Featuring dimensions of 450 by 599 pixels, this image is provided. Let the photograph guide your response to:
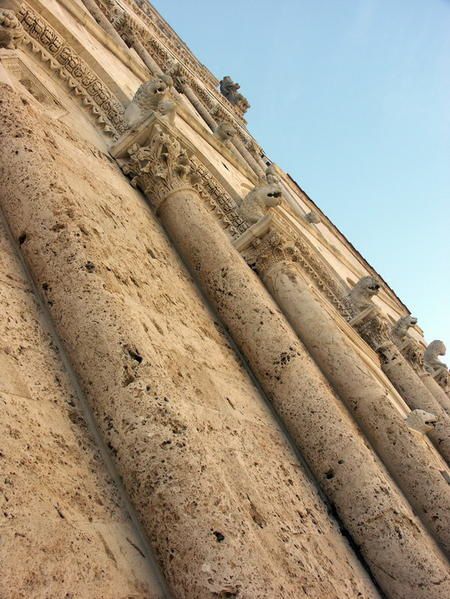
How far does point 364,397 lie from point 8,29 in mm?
4132

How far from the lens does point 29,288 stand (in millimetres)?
2646

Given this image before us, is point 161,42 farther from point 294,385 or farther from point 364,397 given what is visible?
point 294,385

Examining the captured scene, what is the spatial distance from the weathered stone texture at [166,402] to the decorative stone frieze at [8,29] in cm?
96

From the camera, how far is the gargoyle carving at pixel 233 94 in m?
18.1

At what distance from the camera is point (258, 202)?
6.02m

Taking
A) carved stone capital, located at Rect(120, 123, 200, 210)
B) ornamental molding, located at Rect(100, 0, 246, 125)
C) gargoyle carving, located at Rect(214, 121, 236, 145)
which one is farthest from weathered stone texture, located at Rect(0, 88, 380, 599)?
ornamental molding, located at Rect(100, 0, 246, 125)

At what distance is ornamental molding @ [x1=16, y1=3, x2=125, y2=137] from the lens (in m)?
4.72

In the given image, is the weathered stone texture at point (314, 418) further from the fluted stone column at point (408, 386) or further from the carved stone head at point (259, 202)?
the fluted stone column at point (408, 386)

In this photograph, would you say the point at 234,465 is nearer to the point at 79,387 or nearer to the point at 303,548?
the point at 303,548

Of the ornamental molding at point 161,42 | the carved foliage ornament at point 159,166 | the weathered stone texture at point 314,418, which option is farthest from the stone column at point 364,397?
the ornamental molding at point 161,42

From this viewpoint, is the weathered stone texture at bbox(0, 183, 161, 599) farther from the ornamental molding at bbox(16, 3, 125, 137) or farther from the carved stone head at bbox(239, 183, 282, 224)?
the carved stone head at bbox(239, 183, 282, 224)

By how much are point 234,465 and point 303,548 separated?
1.62ft

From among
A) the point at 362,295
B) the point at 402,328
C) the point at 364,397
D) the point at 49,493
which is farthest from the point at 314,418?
the point at 402,328

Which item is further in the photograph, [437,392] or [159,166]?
[437,392]
